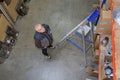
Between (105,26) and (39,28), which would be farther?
(39,28)

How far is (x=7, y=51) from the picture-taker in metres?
5.16

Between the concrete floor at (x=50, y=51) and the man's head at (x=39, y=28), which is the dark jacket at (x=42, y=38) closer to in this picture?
the man's head at (x=39, y=28)

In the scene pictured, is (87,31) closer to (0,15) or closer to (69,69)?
(69,69)

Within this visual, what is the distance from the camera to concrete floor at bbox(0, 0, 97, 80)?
15.6 ft

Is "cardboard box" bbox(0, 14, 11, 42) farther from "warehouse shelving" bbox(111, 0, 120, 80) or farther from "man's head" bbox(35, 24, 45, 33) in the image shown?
"warehouse shelving" bbox(111, 0, 120, 80)

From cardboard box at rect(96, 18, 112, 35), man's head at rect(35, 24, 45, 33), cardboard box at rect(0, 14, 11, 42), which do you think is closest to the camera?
cardboard box at rect(96, 18, 112, 35)

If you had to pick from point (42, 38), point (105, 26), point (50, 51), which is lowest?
point (50, 51)

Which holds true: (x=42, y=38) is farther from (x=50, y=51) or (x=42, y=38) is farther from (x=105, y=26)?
(x=105, y=26)

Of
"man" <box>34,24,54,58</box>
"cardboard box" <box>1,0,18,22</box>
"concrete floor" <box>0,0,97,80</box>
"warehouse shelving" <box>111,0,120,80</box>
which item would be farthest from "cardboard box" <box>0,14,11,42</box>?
"warehouse shelving" <box>111,0,120,80</box>

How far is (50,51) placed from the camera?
5.08m

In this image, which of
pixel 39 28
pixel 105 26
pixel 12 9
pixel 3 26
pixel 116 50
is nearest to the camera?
pixel 116 50

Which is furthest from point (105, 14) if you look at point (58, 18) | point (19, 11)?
point (19, 11)

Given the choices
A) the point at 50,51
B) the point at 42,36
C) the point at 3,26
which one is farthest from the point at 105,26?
the point at 3,26

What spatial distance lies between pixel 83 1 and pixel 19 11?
6.79ft
